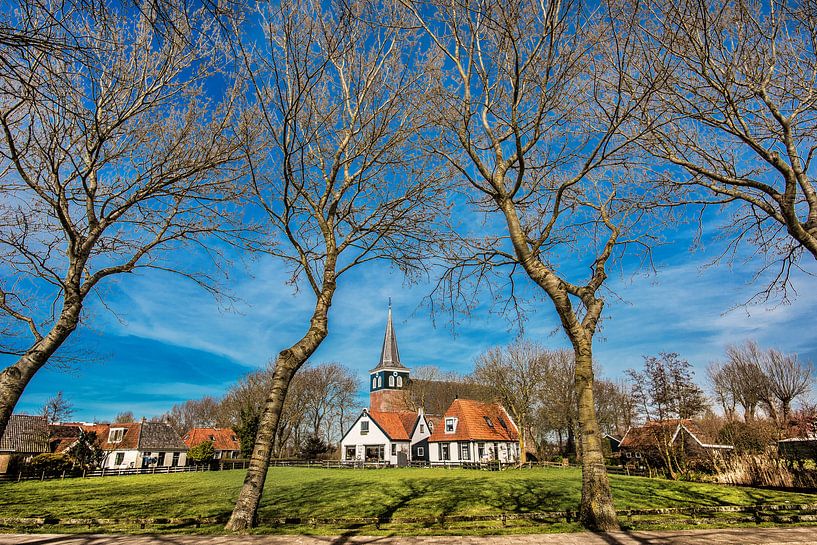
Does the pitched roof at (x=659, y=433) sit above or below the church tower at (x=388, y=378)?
below

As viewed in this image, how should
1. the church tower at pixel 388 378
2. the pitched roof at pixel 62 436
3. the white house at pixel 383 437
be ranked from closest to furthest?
the pitched roof at pixel 62 436, the white house at pixel 383 437, the church tower at pixel 388 378

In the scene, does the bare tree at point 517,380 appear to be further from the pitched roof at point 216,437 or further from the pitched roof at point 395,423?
the pitched roof at point 216,437

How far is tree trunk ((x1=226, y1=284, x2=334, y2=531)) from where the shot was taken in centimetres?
614

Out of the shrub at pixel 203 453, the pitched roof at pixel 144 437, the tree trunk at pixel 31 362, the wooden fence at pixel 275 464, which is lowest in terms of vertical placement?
the wooden fence at pixel 275 464

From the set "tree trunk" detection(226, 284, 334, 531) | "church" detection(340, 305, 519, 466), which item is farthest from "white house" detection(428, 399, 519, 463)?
"tree trunk" detection(226, 284, 334, 531)

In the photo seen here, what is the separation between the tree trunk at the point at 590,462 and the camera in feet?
19.4

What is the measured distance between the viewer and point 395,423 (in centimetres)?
5075

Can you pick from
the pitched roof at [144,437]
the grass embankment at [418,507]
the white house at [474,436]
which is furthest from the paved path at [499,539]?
the pitched roof at [144,437]

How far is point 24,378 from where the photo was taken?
6922 millimetres

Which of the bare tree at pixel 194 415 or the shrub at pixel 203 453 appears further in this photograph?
the bare tree at pixel 194 415

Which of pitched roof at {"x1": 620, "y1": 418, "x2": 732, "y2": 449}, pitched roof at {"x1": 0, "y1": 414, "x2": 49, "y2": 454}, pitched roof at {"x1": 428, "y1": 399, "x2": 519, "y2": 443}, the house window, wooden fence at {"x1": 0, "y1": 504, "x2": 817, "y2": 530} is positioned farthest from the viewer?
the house window

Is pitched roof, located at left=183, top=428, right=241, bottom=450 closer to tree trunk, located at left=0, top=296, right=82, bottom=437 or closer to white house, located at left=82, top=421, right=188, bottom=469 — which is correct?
white house, located at left=82, top=421, right=188, bottom=469

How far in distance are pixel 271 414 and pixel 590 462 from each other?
4.79m

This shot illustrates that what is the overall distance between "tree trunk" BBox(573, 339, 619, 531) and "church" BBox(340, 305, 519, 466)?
35679 mm
